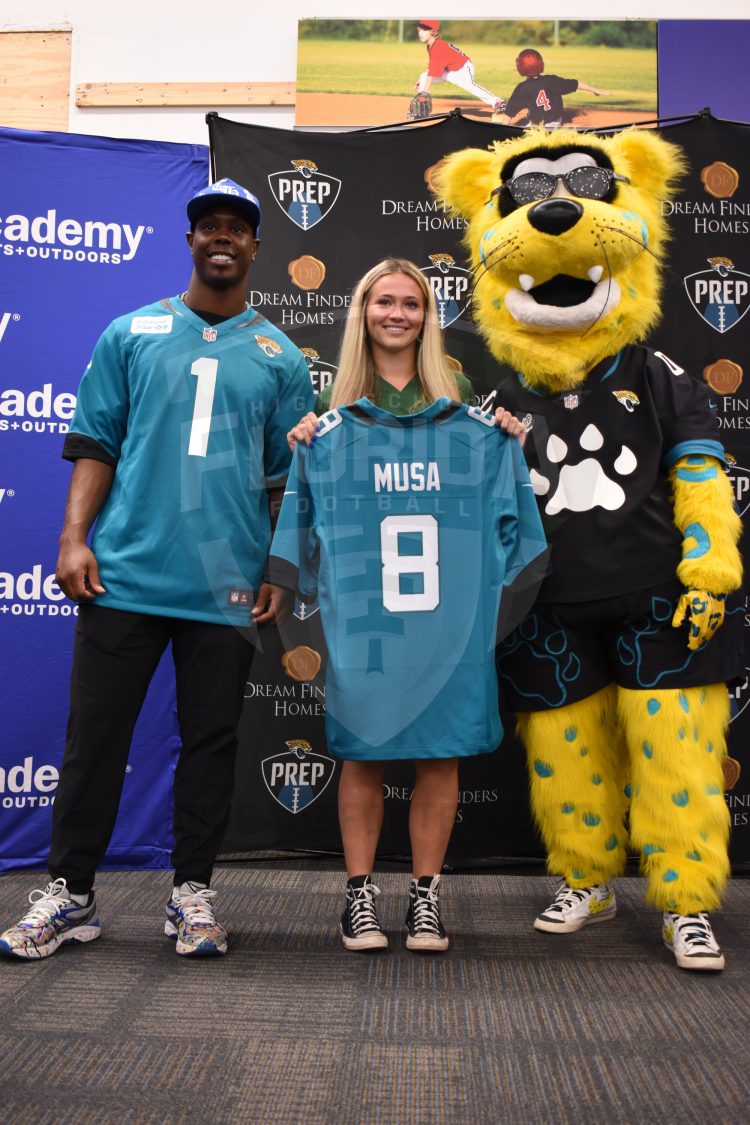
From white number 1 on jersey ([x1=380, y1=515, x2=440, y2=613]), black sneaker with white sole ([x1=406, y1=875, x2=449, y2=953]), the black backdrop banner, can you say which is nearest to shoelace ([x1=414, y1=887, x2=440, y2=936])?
black sneaker with white sole ([x1=406, y1=875, x2=449, y2=953])

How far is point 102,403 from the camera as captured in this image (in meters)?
1.99

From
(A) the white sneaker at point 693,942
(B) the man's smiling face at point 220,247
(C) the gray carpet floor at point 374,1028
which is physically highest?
(B) the man's smiling face at point 220,247

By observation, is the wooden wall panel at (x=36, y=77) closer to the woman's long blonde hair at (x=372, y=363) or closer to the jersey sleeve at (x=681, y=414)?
the woman's long blonde hair at (x=372, y=363)

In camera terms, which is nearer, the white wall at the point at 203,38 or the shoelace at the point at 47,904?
the shoelace at the point at 47,904

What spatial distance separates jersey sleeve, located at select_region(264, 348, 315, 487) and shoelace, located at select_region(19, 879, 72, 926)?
924 millimetres

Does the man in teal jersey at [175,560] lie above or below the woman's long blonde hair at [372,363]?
below

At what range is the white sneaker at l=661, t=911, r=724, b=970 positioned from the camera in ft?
5.90

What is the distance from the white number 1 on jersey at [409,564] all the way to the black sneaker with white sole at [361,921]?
Answer: 1.86 feet

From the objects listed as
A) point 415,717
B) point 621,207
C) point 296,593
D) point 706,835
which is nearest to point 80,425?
point 296,593

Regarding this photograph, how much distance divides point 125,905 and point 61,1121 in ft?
3.51

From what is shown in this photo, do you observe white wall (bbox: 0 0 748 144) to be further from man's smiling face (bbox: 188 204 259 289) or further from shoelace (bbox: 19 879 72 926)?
shoelace (bbox: 19 879 72 926)

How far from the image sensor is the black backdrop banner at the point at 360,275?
2.63 metres

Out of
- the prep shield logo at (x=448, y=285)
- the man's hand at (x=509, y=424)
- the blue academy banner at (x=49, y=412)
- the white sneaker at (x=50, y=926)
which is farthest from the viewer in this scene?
the prep shield logo at (x=448, y=285)

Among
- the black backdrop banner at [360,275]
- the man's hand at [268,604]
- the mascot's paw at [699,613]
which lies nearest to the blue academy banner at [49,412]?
the black backdrop banner at [360,275]
